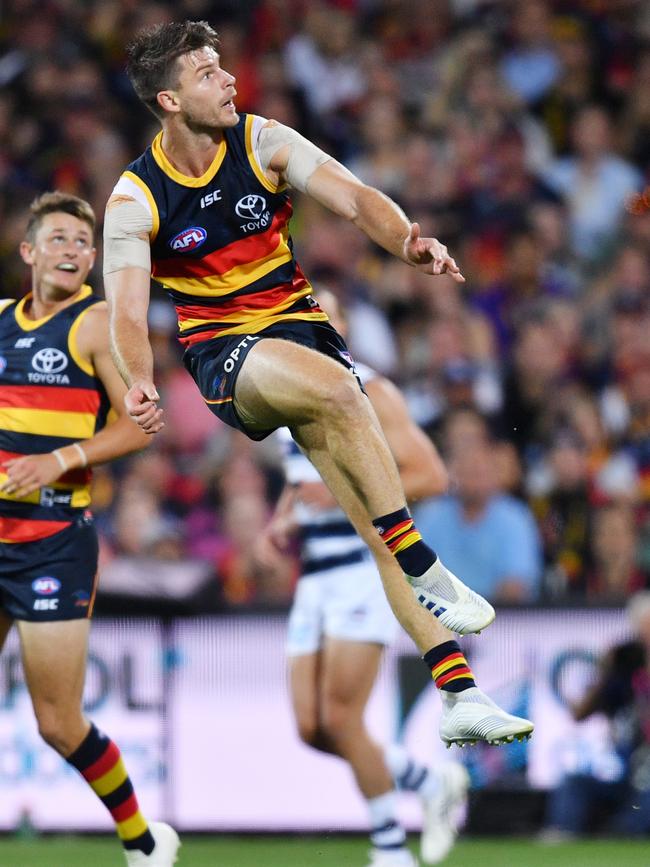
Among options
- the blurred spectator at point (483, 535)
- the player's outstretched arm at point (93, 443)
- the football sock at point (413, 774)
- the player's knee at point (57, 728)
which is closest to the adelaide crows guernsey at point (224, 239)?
the player's outstretched arm at point (93, 443)

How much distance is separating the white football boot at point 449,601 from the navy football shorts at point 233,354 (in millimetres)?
731

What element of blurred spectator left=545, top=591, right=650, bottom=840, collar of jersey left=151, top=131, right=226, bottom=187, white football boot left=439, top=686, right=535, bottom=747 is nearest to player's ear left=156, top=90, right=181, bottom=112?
collar of jersey left=151, top=131, right=226, bottom=187

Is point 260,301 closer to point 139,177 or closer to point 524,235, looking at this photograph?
point 139,177

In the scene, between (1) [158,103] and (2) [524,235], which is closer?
(1) [158,103]

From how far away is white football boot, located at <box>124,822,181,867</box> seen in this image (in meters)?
6.95

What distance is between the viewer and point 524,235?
11820 mm

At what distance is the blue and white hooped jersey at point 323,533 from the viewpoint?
7.92 meters

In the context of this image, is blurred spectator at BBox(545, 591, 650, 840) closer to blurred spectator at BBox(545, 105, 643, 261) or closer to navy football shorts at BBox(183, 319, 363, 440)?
navy football shorts at BBox(183, 319, 363, 440)

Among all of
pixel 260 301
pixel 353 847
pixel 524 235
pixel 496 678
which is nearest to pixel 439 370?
pixel 524 235

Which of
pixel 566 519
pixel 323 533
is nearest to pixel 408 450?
pixel 323 533

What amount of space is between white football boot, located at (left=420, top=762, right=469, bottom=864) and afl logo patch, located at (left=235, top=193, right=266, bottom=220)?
347 centimetres

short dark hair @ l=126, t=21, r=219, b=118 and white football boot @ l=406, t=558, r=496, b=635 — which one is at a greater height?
short dark hair @ l=126, t=21, r=219, b=118

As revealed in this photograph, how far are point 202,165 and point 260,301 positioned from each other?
54cm

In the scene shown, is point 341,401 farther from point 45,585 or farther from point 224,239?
point 45,585
